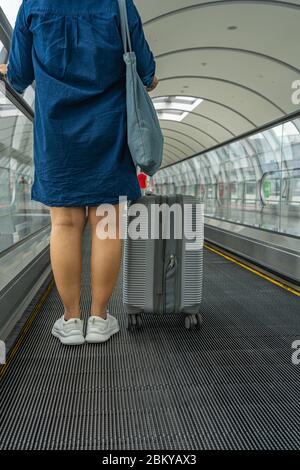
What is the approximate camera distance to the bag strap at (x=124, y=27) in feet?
7.55

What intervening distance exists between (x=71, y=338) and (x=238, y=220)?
24.6 feet

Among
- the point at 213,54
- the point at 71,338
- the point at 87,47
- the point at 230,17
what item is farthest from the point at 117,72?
the point at 213,54

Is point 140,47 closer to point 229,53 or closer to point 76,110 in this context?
point 76,110

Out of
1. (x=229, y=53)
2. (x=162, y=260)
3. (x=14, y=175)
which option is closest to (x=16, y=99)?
(x=14, y=175)

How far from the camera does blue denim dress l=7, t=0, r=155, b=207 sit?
91.1 inches

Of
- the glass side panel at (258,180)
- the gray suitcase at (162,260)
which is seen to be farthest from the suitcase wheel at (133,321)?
the glass side panel at (258,180)

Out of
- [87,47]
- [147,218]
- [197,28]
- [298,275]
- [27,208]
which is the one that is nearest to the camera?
[87,47]

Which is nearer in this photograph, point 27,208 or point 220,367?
point 220,367

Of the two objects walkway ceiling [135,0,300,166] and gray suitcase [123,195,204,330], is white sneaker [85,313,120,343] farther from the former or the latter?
walkway ceiling [135,0,300,166]

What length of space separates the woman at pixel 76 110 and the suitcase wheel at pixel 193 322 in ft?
2.37

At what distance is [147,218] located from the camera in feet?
9.48

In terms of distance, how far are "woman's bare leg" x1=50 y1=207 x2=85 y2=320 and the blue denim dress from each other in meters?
0.10

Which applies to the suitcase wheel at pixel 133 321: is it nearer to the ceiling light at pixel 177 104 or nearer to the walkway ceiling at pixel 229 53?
the walkway ceiling at pixel 229 53

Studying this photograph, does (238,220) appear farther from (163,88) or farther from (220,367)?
(163,88)
